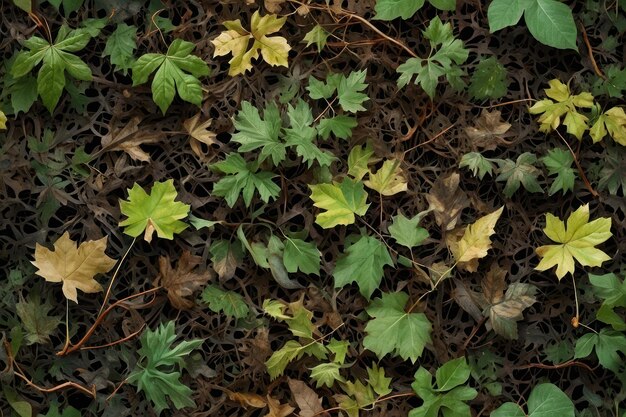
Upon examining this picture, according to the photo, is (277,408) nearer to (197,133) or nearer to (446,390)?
(446,390)

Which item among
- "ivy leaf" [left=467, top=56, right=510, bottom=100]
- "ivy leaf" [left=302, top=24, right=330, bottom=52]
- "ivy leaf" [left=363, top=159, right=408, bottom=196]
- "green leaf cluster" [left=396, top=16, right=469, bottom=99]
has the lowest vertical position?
"ivy leaf" [left=363, top=159, right=408, bottom=196]

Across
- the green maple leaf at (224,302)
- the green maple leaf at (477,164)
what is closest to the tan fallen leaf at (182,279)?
the green maple leaf at (224,302)

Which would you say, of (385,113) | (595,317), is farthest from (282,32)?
(595,317)

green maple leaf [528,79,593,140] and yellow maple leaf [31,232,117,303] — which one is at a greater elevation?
green maple leaf [528,79,593,140]

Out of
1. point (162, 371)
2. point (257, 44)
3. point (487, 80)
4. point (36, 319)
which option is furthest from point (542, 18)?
point (36, 319)

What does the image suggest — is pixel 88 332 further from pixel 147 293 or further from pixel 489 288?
pixel 489 288

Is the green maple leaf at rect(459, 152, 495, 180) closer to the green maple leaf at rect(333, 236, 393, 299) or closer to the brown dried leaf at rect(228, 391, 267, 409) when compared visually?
the green maple leaf at rect(333, 236, 393, 299)

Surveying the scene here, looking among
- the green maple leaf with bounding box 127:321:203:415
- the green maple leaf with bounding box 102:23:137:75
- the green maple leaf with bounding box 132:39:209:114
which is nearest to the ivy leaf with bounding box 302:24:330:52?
the green maple leaf with bounding box 132:39:209:114
